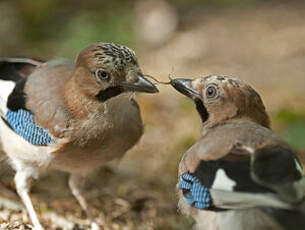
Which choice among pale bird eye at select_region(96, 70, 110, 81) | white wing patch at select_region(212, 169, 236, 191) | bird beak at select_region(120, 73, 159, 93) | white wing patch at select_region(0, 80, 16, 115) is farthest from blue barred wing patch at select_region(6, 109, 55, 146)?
white wing patch at select_region(212, 169, 236, 191)

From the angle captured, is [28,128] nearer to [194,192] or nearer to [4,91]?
[4,91]

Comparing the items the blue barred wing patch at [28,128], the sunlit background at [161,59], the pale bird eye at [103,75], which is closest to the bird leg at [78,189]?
the sunlit background at [161,59]

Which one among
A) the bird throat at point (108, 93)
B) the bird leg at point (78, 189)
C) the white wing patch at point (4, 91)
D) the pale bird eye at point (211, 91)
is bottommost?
the bird leg at point (78, 189)

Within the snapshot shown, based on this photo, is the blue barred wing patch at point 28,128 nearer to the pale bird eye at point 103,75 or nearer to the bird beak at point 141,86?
the pale bird eye at point 103,75

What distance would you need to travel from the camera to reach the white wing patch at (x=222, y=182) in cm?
390

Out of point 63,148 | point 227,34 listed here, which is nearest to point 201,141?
point 63,148

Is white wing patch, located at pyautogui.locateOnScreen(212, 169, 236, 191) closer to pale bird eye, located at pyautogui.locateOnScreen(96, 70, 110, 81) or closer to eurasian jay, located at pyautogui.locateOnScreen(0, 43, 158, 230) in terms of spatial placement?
eurasian jay, located at pyautogui.locateOnScreen(0, 43, 158, 230)

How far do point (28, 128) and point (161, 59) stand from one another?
15.5 ft

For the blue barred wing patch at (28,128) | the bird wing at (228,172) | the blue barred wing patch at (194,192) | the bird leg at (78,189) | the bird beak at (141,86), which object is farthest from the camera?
the bird leg at (78,189)

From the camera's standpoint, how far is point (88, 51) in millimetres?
5008

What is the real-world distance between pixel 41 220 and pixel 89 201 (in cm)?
77

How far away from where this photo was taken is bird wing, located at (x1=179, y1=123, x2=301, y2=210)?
3.81m

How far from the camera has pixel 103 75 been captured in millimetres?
4922

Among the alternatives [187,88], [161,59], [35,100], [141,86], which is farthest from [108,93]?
[161,59]
